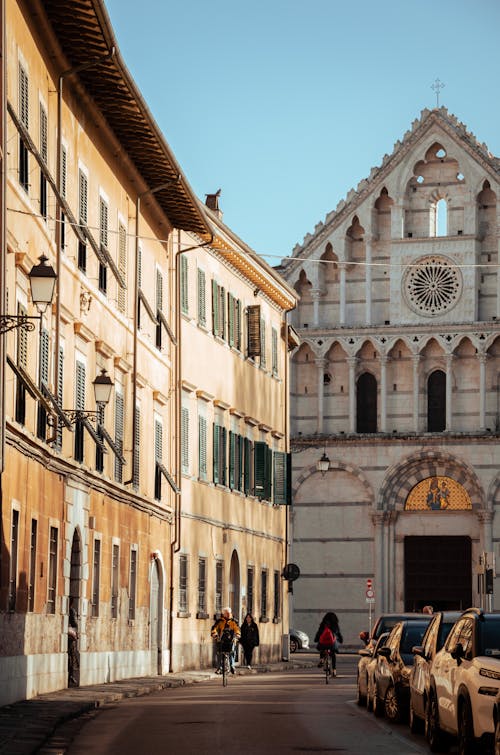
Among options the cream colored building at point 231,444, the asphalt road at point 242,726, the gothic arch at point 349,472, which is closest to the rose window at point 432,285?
the gothic arch at point 349,472

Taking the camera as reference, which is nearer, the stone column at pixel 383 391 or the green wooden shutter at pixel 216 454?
the green wooden shutter at pixel 216 454

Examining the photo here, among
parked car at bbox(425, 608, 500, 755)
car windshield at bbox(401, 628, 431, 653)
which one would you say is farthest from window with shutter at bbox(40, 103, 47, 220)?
parked car at bbox(425, 608, 500, 755)

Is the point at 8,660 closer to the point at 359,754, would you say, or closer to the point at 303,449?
the point at 359,754

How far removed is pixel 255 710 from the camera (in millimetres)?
25094

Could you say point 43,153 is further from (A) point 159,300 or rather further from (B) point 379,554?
(B) point 379,554

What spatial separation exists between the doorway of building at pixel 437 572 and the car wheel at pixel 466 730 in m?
48.2

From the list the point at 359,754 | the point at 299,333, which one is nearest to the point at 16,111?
the point at 359,754

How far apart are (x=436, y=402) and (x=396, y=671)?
42.1 meters

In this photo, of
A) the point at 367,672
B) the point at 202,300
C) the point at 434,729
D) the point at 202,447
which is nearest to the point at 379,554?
the point at 202,447

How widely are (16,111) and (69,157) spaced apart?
5.10 meters

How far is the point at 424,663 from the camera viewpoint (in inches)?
741

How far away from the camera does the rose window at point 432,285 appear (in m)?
63.9

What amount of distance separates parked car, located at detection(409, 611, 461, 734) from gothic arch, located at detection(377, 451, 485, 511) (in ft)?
141

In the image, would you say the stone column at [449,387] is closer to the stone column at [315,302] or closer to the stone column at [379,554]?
the stone column at [379,554]
